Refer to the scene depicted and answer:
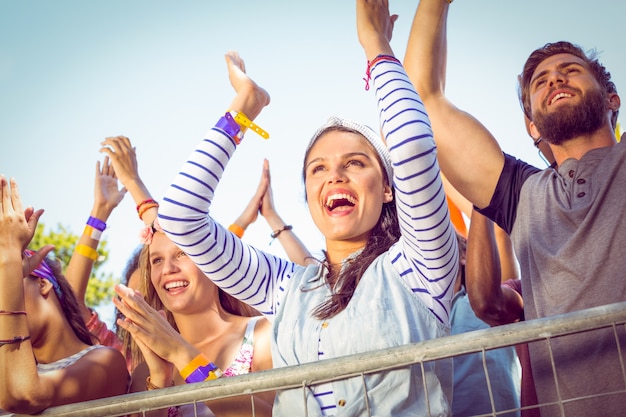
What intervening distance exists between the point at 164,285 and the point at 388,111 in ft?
6.64

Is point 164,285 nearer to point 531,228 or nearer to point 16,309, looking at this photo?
point 16,309

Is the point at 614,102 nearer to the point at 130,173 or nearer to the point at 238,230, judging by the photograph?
the point at 238,230

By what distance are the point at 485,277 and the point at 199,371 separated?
48.4 inches

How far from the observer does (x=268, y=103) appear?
281cm

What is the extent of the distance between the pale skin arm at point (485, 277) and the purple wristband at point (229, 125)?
112cm

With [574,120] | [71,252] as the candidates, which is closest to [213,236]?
[574,120]

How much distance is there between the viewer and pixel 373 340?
214 cm

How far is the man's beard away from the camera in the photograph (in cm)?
285

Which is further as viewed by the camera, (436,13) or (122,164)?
(122,164)

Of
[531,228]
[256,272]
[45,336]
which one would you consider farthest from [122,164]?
[531,228]

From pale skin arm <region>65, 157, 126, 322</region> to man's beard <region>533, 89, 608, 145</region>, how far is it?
2.37 metres

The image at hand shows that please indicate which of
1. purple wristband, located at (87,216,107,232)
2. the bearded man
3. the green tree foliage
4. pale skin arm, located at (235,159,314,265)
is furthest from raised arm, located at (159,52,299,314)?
the green tree foliage

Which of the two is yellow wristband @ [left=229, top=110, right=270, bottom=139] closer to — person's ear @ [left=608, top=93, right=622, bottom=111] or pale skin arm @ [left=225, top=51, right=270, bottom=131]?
pale skin arm @ [left=225, top=51, right=270, bottom=131]

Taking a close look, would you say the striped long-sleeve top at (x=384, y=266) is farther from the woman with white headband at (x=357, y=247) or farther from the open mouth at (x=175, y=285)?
the open mouth at (x=175, y=285)
